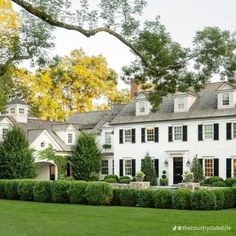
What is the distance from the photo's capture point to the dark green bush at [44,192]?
84.1ft

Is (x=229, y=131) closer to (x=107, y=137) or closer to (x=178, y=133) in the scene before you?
(x=178, y=133)

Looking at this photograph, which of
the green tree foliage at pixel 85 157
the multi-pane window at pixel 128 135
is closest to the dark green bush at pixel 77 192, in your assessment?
the green tree foliage at pixel 85 157

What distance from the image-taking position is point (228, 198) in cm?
2169

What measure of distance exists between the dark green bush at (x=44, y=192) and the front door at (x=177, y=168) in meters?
14.5

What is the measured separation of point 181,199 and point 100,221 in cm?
566

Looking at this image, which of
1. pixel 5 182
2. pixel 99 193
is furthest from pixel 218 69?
pixel 5 182

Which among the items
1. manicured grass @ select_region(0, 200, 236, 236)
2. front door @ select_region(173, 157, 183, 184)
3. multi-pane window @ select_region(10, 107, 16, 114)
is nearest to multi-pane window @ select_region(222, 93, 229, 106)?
front door @ select_region(173, 157, 183, 184)

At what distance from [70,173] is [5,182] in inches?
603

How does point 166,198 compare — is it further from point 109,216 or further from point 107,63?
point 107,63

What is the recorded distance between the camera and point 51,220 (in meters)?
16.8

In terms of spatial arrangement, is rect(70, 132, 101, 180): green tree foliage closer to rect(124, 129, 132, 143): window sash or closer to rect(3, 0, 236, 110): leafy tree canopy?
rect(124, 129, 132, 143): window sash

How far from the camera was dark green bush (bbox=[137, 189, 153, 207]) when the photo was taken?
72.9 ft

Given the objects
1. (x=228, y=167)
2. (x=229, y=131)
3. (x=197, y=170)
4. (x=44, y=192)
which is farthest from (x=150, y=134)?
(x=44, y=192)

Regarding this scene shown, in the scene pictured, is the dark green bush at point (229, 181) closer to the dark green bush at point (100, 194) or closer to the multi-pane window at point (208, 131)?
the multi-pane window at point (208, 131)
